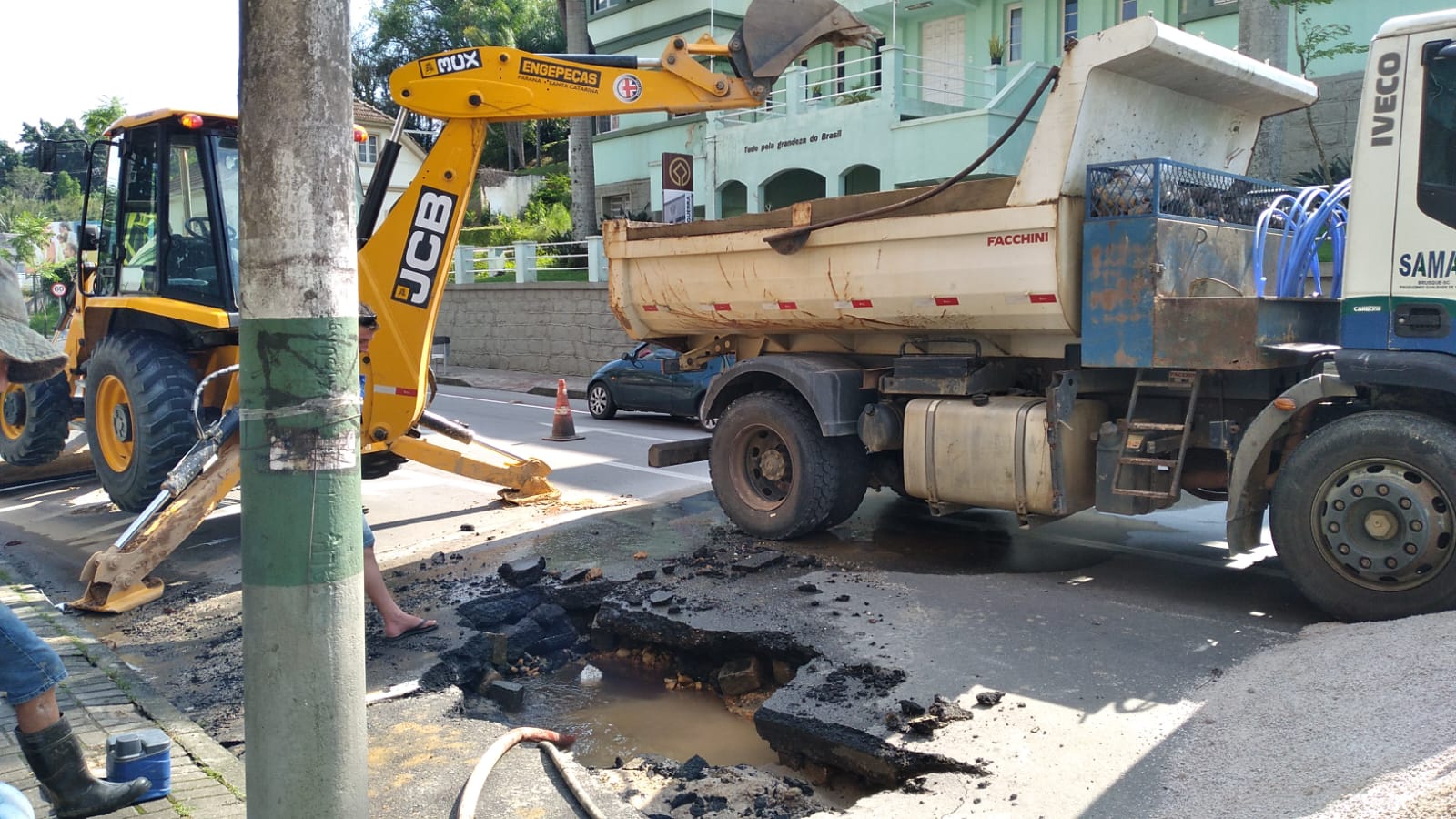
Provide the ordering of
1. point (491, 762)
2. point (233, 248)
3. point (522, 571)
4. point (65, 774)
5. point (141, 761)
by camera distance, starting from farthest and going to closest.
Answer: point (233, 248) → point (522, 571) → point (491, 762) → point (141, 761) → point (65, 774)

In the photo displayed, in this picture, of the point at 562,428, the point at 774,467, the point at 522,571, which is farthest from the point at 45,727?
the point at 562,428

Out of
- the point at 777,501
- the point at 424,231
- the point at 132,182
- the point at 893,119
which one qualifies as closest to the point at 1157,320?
the point at 777,501

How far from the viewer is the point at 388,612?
20.0 feet

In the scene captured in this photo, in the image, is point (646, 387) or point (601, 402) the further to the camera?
point (601, 402)

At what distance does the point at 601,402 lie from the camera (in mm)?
16656

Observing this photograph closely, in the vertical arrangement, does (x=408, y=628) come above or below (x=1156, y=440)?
below

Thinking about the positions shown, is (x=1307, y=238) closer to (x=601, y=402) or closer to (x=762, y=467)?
(x=762, y=467)

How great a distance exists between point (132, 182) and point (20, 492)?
363 centimetres

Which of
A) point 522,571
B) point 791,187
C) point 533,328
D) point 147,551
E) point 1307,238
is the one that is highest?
point 791,187

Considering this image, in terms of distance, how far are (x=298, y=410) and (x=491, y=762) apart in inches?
80.2

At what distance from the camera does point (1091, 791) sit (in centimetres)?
405

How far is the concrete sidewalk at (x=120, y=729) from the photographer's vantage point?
388cm

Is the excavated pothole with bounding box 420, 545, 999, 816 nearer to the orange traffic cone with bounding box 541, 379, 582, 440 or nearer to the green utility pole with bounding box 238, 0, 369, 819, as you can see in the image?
the green utility pole with bounding box 238, 0, 369, 819

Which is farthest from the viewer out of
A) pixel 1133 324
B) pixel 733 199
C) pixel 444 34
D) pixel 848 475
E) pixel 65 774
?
pixel 444 34
